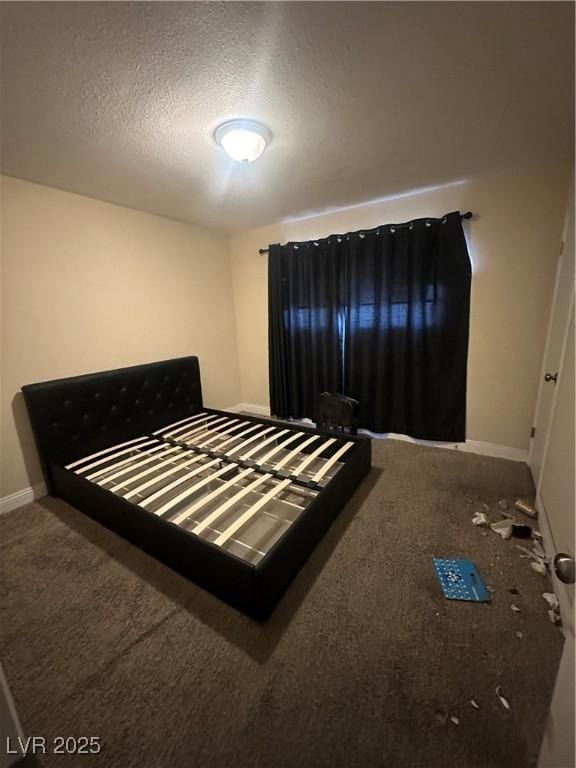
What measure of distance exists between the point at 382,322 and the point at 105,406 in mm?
2532

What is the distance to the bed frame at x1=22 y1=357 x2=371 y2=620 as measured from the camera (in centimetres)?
141

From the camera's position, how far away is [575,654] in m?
0.61

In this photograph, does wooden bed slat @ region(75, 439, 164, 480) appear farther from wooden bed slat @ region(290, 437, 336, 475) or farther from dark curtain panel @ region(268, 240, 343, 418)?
dark curtain panel @ region(268, 240, 343, 418)

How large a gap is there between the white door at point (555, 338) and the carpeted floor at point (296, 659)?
0.86 meters

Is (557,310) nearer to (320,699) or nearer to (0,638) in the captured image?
(320,699)

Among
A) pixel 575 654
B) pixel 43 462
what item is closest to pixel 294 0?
pixel 575 654

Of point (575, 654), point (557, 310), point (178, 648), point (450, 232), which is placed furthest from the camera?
point (450, 232)

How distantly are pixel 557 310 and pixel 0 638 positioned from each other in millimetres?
3601

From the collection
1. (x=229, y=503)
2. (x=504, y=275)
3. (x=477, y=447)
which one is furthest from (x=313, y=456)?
(x=504, y=275)

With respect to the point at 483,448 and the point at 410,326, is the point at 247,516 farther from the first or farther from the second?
the point at 483,448

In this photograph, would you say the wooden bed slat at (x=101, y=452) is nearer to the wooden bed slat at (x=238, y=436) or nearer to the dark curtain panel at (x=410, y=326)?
the wooden bed slat at (x=238, y=436)

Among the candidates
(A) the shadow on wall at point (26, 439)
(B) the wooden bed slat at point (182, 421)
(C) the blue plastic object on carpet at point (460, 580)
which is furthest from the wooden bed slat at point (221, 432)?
(C) the blue plastic object on carpet at point (460, 580)

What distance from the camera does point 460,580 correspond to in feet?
4.77

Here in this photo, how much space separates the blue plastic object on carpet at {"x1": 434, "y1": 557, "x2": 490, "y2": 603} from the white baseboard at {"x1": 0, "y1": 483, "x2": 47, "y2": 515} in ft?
8.99
